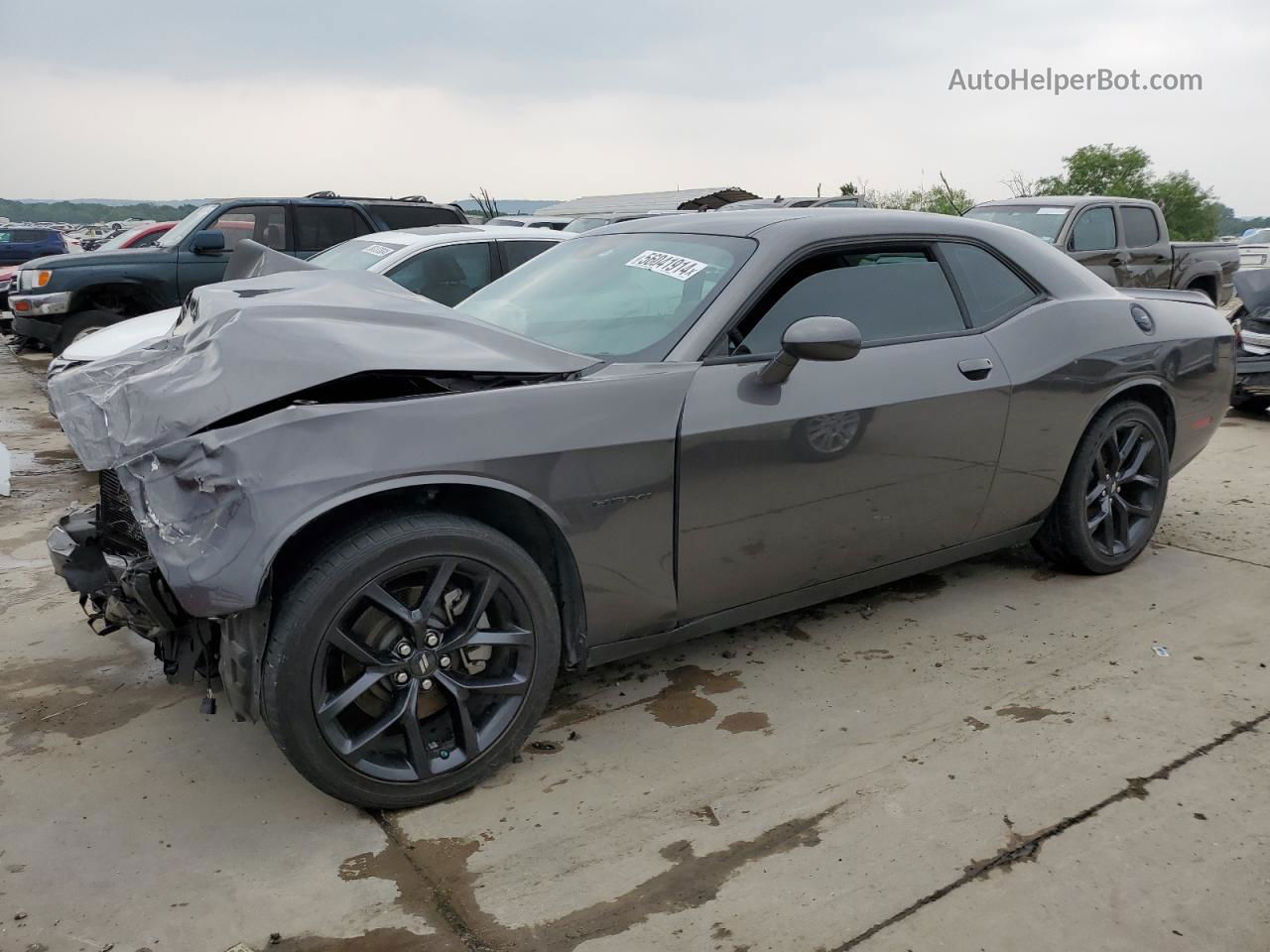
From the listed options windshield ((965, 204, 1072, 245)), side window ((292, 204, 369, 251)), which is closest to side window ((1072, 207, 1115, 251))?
windshield ((965, 204, 1072, 245))

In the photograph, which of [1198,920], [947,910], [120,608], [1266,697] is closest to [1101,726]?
[1266,697]

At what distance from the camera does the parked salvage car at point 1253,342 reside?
7.41m

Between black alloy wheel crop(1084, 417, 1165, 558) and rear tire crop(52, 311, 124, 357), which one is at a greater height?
rear tire crop(52, 311, 124, 357)

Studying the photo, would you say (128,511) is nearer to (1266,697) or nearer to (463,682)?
(463,682)

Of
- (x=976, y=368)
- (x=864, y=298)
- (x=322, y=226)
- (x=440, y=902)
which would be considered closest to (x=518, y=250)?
(x=322, y=226)

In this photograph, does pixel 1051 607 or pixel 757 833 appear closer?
pixel 757 833

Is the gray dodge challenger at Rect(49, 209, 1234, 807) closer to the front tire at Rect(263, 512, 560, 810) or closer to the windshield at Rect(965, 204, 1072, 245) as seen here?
the front tire at Rect(263, 512, 560, 810)

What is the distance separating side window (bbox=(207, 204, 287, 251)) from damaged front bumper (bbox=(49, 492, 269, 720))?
7001 millimetres

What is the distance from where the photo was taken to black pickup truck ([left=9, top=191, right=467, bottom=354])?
848 cm

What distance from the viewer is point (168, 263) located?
884 cm

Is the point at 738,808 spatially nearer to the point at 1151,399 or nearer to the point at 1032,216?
the point at 1151,399

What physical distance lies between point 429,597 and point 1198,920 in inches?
75.5

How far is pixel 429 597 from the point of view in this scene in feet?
8.20

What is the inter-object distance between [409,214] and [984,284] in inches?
294
